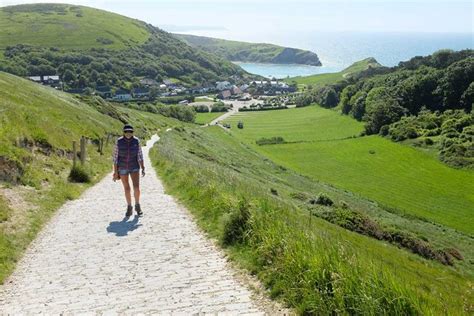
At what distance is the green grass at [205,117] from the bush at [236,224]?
438 feet

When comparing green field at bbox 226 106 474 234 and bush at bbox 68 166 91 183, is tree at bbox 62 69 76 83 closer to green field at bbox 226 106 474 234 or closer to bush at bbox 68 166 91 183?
green field at bbox 226 106 474 234

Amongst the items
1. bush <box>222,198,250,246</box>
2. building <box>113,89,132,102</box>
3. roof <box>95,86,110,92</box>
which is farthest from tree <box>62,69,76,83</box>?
bush <box>222,198,250,246</box>

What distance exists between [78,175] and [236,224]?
43.7ft

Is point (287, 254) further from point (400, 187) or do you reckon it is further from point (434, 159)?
point (434, 159)

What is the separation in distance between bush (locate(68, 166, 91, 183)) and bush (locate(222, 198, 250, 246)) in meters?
12.8

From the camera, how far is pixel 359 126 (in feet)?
390

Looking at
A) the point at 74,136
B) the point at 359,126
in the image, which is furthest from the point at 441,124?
the point at 74,136

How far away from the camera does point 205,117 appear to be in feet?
527

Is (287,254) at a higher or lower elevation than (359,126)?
higher

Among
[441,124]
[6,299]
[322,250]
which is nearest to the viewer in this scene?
[322,250]

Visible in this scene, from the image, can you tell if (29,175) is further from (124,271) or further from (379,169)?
(379,169)

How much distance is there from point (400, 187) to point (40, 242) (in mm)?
61322

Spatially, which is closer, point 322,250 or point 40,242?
point 322,250

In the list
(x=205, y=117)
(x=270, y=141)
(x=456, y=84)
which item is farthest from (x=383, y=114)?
(x=205, y=117)
